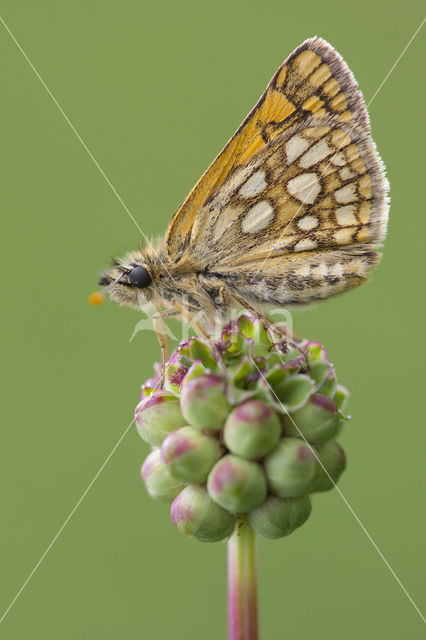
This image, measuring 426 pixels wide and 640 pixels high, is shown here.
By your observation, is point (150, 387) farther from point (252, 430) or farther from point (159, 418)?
point (252, 430)

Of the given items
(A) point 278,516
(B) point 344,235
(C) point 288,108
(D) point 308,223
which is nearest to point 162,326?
(D) point 308,223

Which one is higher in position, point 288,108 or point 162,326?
point 288,108

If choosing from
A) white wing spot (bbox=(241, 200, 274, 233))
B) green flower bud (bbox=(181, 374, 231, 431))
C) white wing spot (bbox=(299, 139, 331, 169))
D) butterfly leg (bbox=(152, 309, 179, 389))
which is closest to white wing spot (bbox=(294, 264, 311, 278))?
white wing spot (bbox=(241, 200, 274, 233))

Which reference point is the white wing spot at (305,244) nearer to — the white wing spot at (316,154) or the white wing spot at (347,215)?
the white wing spot at (347,215)

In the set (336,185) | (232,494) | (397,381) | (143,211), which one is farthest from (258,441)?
(143,211)

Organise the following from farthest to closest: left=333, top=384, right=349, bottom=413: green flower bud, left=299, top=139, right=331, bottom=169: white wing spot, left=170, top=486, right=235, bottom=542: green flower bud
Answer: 1. left=299, top=139, right=331, bottom=169: white wing spot
2. left=333, top=384, right=349, bottom=413: green flower bud
3. left=170, top=486, right=235, bottom=542: green flower bud

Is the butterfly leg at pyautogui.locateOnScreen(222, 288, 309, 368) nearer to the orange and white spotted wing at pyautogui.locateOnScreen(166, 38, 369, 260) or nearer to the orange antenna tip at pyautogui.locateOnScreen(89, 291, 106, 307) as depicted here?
the orange and white spotted wing at pyautogui.locateOnScreen(166, 38, 369, 260)

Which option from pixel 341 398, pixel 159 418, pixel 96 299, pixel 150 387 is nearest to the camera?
pixel 159 418
